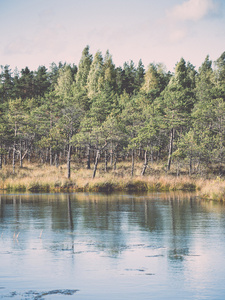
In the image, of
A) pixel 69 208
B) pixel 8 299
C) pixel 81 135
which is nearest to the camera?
pixel 8 299

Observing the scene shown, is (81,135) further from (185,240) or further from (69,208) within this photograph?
(185,240)

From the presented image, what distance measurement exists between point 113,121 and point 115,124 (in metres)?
0.80

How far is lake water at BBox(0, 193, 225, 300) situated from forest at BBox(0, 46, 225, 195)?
88.6ft

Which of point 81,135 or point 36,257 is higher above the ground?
point 81,135

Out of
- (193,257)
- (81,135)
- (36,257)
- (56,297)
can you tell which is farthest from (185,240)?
(81,135)

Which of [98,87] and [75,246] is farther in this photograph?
[98,87]

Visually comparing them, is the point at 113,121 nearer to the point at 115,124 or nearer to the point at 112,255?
the point at 115,124

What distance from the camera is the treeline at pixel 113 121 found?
53.1 meters

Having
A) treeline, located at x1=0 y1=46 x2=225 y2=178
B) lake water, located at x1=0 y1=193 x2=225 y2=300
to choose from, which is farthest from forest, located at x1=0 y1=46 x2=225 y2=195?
lake water, located at x1=0 y1=193 x2=225 y2=300

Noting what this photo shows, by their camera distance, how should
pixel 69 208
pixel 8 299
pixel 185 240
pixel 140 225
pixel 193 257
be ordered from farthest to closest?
pixel 69 208, pixel 140 225, pixel 185 240, pixel 193 257, pixel 8 299

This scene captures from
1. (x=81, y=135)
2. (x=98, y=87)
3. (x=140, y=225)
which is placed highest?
(x=98, y=87)

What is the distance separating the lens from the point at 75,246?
584 inches

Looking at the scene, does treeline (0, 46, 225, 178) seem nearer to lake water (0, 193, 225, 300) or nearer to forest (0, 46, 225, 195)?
forest (0, 46, 225, 195)

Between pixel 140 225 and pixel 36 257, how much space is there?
26.7 ft
